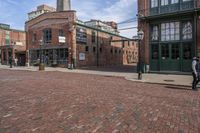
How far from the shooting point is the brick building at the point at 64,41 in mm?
30609

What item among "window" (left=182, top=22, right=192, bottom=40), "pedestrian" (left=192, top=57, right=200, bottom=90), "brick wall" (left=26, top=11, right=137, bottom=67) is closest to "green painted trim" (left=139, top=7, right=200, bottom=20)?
"window" (left=182, top=22, right=192, bottom=40)

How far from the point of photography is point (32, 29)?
1431 inches

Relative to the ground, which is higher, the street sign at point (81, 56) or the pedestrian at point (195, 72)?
the street sign at point (81, 56)

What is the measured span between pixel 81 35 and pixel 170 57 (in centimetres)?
1658

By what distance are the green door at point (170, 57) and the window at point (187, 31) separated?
3.40ft

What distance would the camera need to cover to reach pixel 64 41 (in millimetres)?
30094

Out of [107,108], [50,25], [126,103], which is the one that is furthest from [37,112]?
[50,25]

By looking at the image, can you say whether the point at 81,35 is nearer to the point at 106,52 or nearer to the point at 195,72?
the point at 106,52

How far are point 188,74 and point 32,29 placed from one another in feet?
91.2

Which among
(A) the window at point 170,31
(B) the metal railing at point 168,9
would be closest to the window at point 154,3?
(B) the metal railing at point 168,9

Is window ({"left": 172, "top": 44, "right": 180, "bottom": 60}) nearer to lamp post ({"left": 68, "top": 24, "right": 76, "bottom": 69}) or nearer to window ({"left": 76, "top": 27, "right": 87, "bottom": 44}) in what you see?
lamp post ({"left": 68, "top": 24, "right": 76, "bottom": 69})

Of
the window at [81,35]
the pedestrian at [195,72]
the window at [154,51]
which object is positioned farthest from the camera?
the window at [81,35]

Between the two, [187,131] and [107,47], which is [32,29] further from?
[187,131]

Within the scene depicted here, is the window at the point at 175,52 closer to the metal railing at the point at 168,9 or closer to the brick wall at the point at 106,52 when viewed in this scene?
the metal railing at the point at 168,9
